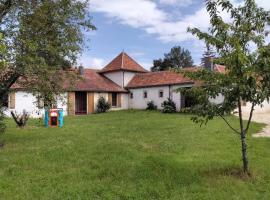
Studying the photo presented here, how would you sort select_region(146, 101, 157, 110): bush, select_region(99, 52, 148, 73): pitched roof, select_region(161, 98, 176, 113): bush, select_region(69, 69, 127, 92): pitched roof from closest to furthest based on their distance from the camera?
select_region(161, 98, 176, 113): bush → select_region(69, 69, 127, 92): pitched roof → select_region(146, 101, 157, 110): bush → select_region(99, 52, 148, 73): pitched roof

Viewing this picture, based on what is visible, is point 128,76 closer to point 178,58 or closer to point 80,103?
point 80,103

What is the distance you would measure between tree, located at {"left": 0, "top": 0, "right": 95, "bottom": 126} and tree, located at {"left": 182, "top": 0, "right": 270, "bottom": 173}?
5600mm

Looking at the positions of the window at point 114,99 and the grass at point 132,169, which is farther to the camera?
the window at point 114,99

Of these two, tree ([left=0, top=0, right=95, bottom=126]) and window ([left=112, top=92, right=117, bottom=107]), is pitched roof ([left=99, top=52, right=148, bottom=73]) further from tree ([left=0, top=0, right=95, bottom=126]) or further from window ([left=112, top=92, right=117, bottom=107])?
tree ([left=0, top=0, right=95, bottom=126])

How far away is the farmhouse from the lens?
1364 inches

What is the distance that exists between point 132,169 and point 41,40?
5988mm

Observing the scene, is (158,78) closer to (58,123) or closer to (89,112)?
(89,112)

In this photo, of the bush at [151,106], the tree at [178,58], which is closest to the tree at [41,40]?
the bush at [151,106]

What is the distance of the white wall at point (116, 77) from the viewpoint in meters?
39.4

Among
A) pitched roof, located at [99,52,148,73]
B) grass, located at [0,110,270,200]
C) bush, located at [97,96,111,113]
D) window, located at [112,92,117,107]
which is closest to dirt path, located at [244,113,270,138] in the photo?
grass, located at [0,110,270,200]

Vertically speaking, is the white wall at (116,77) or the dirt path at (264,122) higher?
the white wall at (116,77)

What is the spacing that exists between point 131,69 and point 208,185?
33.2 meters

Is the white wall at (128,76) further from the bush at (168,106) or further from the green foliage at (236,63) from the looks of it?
the green foliage at (236,63)

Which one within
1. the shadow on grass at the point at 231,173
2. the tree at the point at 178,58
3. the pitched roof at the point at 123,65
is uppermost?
the tree at the point at 178,58
